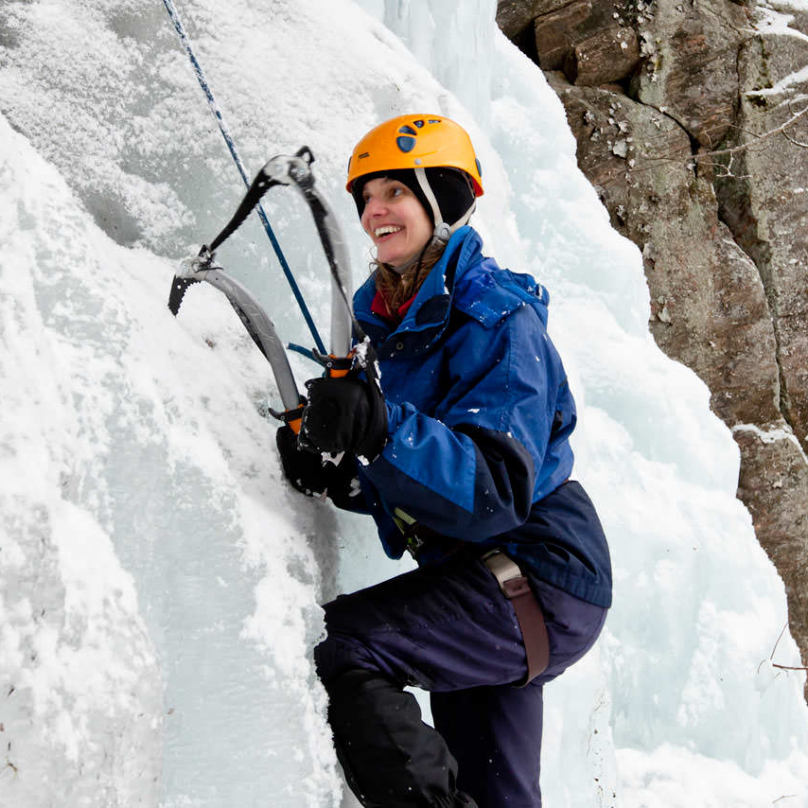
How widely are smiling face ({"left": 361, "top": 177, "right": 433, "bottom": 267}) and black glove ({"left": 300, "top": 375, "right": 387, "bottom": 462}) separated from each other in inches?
20.1

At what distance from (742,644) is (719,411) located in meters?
3.95

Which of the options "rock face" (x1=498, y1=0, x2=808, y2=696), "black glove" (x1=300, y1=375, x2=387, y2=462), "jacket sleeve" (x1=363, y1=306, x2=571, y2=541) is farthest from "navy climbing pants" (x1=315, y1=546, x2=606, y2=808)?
"rock face" (x1=498, y1=0, x2=808, y2=696)

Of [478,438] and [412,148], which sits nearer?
[478,438]

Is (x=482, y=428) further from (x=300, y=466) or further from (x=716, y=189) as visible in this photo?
(x=716, y=189)

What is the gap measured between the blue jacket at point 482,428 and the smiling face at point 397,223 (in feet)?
0.35

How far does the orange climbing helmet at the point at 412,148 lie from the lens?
1646 mm

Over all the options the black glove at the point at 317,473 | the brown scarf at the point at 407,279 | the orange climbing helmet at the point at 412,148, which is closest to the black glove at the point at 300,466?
the black glove at the point at 317,473

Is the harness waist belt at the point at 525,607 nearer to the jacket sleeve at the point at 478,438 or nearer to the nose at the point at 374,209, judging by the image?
→ the jacket sleeve at the point at 478,438

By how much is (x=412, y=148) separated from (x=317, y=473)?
2.42ft

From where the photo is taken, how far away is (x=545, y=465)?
1548 mm

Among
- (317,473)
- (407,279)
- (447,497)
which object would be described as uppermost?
(407,279)

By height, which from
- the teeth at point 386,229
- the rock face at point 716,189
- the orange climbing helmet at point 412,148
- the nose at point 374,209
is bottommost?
the rock face at point 716,189

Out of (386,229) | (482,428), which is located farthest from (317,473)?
(386,229)

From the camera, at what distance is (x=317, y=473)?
1590mm
